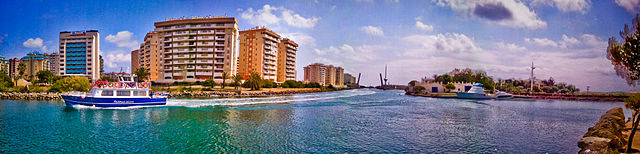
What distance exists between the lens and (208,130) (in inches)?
790

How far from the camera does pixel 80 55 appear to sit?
10112 cm

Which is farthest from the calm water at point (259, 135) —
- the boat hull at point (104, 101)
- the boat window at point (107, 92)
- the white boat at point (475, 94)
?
the white boat at point (475, 94)

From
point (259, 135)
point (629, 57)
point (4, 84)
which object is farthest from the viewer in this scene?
point (4, 84)

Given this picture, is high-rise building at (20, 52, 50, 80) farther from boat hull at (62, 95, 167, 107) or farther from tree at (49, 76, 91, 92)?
boat hull at (62, 95, 167, 107)

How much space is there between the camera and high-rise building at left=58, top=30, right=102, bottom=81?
101 meters

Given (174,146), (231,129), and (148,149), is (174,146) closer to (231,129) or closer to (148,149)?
(148,149)

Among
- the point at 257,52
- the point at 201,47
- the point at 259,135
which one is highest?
the point at 201,47

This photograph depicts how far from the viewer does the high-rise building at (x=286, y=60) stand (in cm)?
11044

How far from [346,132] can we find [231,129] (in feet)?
27.4

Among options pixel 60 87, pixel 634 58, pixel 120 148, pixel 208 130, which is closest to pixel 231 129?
pixel 208 130

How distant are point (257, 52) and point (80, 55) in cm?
6568

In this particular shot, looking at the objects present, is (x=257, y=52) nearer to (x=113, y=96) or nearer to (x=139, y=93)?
(x=139, y=93)

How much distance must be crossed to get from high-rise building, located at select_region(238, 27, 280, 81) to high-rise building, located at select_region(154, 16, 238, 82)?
36.7 ft

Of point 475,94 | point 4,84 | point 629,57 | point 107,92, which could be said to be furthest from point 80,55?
point 629,57
